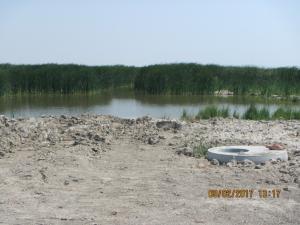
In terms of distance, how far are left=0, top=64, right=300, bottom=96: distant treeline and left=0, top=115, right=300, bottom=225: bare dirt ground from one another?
675 inches

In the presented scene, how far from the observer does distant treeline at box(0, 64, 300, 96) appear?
29156mm

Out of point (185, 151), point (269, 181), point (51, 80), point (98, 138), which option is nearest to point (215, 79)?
point (51, 80)

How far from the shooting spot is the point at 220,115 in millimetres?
15172

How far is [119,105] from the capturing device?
24.2 m

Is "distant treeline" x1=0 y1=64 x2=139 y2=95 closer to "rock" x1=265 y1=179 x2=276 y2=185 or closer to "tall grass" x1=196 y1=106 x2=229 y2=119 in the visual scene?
"tall grass" x1=196 y1=106 x2=229 y2=119

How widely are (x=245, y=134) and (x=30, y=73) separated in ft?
68.6

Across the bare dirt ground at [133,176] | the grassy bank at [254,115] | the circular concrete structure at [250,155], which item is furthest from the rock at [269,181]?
the grassy bank at [254,115]

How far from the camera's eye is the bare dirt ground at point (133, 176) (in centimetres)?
578

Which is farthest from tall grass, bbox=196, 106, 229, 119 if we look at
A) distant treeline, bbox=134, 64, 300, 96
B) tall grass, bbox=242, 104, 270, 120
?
distant treeline, bbox=134, 64, 300, 96

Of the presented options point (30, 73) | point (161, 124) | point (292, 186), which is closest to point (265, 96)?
point (30, 73)

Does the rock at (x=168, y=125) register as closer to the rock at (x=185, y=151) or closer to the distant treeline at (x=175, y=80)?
the rock at (x=185, y=151)

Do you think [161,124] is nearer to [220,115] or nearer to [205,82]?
[220,115]
